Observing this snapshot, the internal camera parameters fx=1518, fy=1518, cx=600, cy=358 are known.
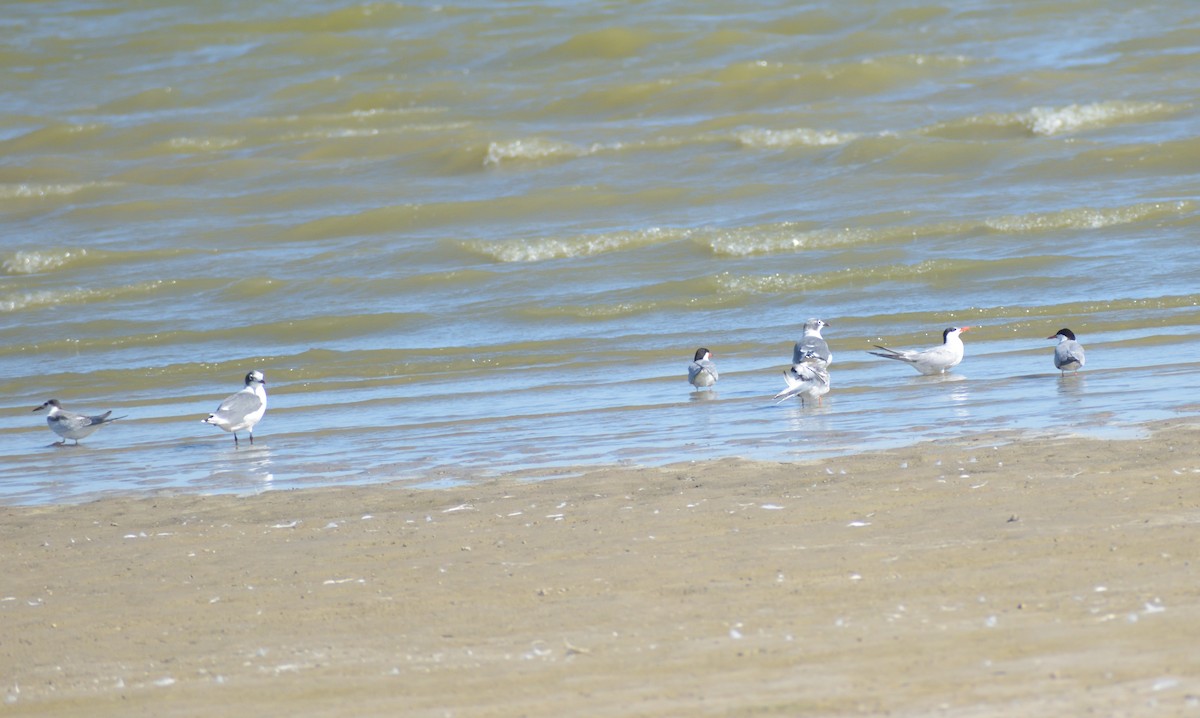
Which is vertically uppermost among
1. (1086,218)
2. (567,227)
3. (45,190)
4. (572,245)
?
(45,190)

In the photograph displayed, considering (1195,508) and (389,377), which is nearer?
(1195,508)

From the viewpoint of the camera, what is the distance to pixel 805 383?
8.84m

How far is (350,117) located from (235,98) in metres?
2.73

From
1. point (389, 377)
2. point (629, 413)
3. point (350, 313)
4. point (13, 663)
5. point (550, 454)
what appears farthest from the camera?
point (350, 313)

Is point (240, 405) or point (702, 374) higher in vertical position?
point (240, 405)

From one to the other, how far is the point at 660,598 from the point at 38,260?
14548 mm

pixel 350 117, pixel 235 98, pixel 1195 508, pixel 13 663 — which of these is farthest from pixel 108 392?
pixel 235 98

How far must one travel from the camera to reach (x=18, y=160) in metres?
21.8

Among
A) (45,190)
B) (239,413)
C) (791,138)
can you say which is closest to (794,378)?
(239,413)

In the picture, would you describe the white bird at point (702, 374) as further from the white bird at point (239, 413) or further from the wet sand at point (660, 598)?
the wet sand at point (660, 598)

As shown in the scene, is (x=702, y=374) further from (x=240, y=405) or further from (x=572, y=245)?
(x=572, y=245)

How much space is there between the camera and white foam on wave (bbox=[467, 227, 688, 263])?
1550cm

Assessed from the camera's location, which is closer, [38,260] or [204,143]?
[38,260]

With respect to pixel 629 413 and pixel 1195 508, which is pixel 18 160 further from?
pixel 1195 508
